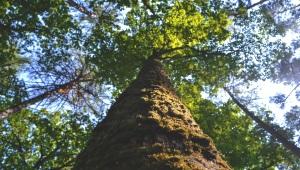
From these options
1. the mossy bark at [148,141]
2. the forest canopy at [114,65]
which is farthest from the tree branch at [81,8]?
the mossy bark at [148,141]

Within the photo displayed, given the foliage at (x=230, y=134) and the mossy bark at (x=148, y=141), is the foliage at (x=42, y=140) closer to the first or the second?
the foliage at (x=230, y=134)

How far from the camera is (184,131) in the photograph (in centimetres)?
404

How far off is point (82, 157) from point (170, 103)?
5.80ft

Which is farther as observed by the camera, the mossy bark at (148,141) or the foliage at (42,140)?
the foliage at (42,140)

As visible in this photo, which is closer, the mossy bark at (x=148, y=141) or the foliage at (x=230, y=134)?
the mossy bark at (x=148, y=141)

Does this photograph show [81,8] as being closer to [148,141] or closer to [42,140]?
[42,140]

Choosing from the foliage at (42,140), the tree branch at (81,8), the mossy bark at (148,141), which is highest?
the tree branch at (81,8)

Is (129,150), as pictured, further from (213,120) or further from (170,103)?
(213,120)

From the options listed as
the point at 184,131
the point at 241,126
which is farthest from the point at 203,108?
the point at 184,131

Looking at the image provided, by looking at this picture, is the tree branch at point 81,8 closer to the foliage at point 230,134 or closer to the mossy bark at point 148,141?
the foliage at point 230,134

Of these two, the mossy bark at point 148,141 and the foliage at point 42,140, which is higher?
the foliage at point 42,140

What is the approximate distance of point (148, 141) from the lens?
11.6ft

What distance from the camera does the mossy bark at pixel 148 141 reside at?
10.4 feet

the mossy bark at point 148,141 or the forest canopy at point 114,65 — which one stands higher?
the forest canopy at point 114,65
